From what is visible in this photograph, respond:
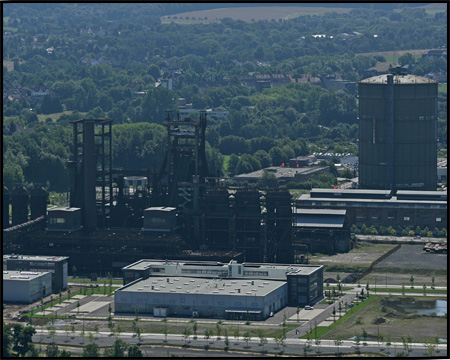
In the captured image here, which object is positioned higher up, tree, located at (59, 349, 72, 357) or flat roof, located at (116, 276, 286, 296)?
flat roof, located at (116, 276, 286, 296)

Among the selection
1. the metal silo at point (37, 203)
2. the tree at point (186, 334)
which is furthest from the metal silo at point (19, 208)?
the tree at point (186, 334)

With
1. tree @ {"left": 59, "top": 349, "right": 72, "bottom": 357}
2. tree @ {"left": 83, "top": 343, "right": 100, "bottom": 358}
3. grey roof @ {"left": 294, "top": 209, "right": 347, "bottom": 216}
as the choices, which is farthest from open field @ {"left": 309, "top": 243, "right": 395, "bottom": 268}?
tree @ {"left": 59, "top": 349, "right": 72, "bottom": 357}

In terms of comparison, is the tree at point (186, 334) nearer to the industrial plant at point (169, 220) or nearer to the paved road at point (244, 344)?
the paved road at point (244, 344)

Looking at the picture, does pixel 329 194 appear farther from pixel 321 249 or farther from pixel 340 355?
pixel 340 355

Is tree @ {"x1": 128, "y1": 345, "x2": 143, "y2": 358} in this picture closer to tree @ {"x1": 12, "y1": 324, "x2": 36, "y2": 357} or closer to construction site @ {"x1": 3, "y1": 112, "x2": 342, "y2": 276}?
tree @ {"x1": 12, "y1": 324, "x2": 36, "y2": 357}

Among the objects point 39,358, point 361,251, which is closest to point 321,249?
point 361,251

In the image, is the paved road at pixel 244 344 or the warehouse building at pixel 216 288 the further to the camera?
the warehouse building at pixel 216 288
